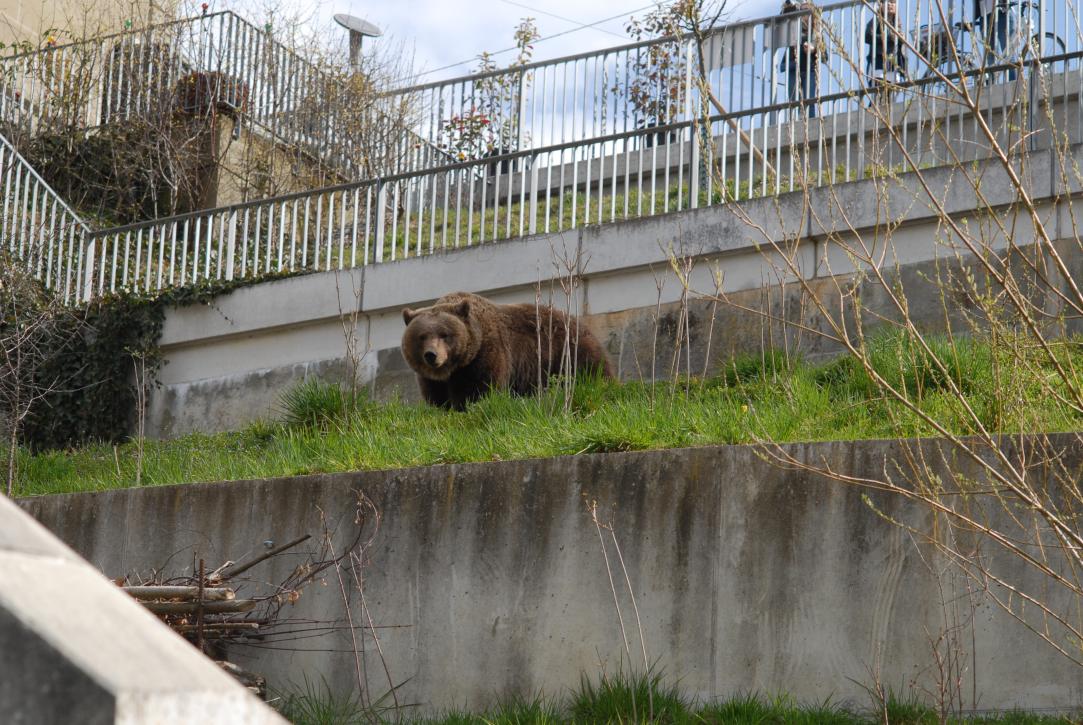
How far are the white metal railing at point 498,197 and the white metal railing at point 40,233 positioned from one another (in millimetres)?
234

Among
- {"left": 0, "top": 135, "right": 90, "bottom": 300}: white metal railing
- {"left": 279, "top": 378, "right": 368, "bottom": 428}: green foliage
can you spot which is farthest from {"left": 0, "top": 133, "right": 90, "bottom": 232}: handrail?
{"left": 279, "top": 378, "right": 368, "bottom": 428}: green foliage

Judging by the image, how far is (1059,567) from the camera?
5.86 meters

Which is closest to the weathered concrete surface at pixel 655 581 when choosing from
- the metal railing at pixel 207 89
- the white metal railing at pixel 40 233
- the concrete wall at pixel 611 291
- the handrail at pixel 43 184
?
the concrete wall at pixel 611 291

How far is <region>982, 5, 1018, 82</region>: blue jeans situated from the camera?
437 cm

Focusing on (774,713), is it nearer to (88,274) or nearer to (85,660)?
(85,660)

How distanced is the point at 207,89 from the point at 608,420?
1106 cm

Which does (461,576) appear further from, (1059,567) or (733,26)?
(733,26)

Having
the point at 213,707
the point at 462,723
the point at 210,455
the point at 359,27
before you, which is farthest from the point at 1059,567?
the point at 359,27

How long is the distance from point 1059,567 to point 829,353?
504 cm

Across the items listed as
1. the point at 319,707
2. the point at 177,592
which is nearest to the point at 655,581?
the point at 319,707

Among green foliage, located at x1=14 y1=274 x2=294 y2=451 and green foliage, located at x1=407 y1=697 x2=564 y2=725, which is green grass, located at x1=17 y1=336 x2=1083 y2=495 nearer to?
green foliage, located at x1=407 y1=697 x2=564 y2=725

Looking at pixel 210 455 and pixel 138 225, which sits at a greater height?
pixel 138 225

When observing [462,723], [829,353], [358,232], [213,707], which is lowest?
[462,723]

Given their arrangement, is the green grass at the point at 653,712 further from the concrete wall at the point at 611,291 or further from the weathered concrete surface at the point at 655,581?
the concrete wall at the point at 611,291
